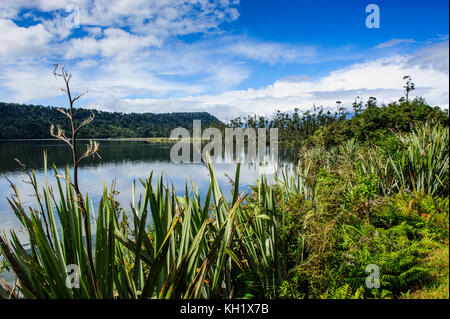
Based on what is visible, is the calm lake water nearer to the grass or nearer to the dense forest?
the grass

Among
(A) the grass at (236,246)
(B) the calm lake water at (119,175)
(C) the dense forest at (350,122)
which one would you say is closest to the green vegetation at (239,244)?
(A) the grass at (236,246)

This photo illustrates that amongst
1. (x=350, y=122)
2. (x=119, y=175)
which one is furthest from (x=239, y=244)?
(x=119, y=175)

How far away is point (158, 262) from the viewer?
61.7 inches

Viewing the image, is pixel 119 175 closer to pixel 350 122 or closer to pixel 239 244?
pixel 350 122

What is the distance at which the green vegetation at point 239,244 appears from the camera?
1.50 m

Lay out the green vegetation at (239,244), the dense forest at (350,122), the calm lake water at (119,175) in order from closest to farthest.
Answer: the green vegetation at (239,244) → the calm lake water at (119,175) → the dense forest at (350,122)

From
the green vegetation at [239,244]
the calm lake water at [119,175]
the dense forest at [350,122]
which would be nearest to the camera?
the green vegetation at [239,244]

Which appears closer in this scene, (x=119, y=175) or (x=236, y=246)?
(x=236, y=246)

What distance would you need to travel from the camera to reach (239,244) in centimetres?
244

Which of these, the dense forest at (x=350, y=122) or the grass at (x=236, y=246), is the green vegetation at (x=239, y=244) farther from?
the dense forest at (x=350, y=122)

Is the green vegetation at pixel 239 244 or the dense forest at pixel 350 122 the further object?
the dense forest at pixel 350 122

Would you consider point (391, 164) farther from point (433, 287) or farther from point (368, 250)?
point (433, 287)
